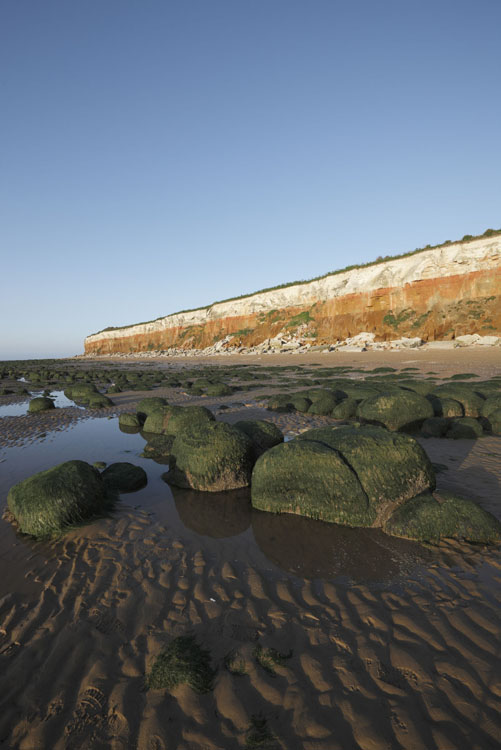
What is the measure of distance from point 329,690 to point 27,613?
332 cm

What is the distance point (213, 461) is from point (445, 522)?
4.20 metres

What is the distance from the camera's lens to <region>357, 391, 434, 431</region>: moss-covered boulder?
10.3 meters

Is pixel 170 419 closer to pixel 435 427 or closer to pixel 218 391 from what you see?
pixel 218 391

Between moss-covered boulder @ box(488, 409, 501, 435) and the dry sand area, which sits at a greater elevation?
the dry sand area

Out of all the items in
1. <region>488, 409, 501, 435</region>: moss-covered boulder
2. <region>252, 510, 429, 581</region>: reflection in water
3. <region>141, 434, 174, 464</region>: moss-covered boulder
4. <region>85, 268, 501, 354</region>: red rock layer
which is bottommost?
<region>488, 409, 501, 435</region>: moss-covered boulder

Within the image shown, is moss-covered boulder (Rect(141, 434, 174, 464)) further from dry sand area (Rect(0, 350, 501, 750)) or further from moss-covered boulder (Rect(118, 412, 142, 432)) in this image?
moss-covered boulder (Rect(118, 412, 142, 432))

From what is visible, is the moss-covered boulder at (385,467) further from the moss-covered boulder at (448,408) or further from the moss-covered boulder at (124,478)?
the moss-covered boulder at (448,408)

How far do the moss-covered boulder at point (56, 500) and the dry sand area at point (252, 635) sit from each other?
30 centimetres

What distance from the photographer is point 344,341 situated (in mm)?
44438

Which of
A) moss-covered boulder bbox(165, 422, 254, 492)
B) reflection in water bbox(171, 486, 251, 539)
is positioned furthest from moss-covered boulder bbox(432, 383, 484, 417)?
reflection in water bbox(171, 486, 251, 539)

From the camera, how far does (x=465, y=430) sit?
9586mm

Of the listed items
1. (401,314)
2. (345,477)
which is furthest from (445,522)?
(401,314)

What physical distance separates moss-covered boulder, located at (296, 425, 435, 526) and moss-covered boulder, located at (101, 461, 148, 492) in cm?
416

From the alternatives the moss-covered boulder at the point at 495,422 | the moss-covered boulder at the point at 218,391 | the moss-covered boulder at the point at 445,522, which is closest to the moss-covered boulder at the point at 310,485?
the moss-covered boulder at the point at 445,522
